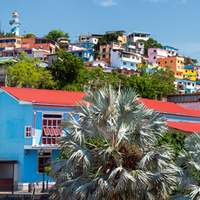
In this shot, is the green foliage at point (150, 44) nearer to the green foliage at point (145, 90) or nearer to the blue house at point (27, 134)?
the green foliage at point (145, 90)

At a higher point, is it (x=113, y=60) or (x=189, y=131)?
(x=113, y=60)

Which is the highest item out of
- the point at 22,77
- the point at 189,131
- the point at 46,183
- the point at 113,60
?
the point at 113,60

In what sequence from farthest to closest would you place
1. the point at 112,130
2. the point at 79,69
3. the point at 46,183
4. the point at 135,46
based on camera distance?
the point at 135,46
the point at 79,69
the point at 46,183
the point at 112,130

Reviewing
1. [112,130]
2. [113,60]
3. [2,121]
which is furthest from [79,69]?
[113,60]

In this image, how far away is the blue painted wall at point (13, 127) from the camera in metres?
26.9

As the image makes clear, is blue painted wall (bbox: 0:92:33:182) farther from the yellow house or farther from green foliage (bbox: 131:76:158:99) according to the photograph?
the yellow house

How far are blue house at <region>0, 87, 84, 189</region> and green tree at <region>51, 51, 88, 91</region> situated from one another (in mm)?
21419

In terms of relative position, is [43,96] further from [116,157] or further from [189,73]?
[189,73]

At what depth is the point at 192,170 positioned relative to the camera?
17.3m

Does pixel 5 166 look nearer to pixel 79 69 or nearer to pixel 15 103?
pixel 15 103

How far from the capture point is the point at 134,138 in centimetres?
1677

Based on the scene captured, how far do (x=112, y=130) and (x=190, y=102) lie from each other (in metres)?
32.1

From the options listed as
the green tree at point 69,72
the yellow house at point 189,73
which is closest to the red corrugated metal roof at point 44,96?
the green tree at point 69,72

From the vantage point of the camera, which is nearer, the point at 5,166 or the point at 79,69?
the point at 5,166
